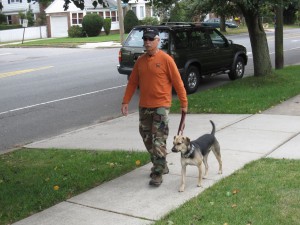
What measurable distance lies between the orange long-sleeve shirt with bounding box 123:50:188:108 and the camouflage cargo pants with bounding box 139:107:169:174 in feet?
0.27

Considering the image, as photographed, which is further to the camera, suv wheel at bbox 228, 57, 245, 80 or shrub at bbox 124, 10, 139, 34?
shrub at bbox 124, 10, 139, 34

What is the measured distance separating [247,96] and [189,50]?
247 centimetres

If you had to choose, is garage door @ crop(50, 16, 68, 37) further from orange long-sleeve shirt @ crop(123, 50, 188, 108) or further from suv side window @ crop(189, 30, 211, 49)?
orange long-sleeve shirt @ crop(123, 50, 188, 108)

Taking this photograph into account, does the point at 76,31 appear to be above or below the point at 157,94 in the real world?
above

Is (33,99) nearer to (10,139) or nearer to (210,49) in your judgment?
(10,139)

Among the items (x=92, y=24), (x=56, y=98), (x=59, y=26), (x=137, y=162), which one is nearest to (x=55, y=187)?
(x=137, y=162)

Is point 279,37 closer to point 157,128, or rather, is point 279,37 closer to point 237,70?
point 237,70

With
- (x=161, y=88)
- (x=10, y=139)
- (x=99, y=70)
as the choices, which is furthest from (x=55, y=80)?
(x=161, y=88)

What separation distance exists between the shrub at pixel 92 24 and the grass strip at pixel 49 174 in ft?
134

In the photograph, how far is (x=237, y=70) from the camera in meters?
15.4

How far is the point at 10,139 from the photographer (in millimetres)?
9273

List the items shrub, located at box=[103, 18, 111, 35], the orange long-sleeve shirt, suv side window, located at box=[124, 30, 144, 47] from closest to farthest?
1. the orange long-sleeve shirt
2. suv side window, located at box=[124, 30, 144, 47]
3. shrub, located at box=[103, 18, 111, 35]

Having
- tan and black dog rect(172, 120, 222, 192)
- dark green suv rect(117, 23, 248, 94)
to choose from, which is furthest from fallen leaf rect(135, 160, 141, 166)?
dark green suv rect(117, 23, 248, 94)

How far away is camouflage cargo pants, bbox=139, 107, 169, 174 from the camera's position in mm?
5652
